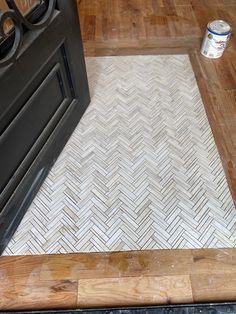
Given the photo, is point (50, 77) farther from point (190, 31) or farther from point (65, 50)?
point (190, 31)

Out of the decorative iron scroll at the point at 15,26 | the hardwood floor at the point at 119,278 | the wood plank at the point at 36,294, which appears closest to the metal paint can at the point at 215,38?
the hardwood floor at the point at 119,278

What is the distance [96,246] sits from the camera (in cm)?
103

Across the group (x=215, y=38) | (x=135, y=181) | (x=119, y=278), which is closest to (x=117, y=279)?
(x=119, y=278)

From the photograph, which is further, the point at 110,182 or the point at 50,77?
the point at 110,182

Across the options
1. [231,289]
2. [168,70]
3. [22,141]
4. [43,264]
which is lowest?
[231,289]

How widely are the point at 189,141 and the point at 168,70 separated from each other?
0.54 metres

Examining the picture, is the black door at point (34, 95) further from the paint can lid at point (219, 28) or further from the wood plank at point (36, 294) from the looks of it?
the paint can lid at point (219, 28)

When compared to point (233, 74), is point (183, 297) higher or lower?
lower

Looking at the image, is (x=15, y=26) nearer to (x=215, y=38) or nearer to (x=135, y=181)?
(x=135, y=181)

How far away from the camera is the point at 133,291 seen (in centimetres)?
94

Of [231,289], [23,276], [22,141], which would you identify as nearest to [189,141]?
[231,289]

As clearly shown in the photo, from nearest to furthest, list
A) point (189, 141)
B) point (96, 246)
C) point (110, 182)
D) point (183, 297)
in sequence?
point (183, 297) < point (96, 246) < point (110, 182) < point (189, 141)

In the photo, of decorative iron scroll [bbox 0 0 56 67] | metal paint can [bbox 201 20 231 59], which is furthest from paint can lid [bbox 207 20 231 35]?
decorative iron scroll [bbox 0 0 56 67]

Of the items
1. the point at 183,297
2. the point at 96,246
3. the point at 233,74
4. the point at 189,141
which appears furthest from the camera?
the point at 233,74
